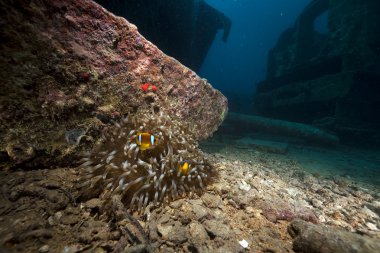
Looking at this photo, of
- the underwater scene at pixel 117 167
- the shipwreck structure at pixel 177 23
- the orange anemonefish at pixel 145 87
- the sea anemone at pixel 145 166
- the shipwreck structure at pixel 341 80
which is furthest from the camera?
the shipwreck structure at pixel 341 80

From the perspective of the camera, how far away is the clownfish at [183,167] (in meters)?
2.75

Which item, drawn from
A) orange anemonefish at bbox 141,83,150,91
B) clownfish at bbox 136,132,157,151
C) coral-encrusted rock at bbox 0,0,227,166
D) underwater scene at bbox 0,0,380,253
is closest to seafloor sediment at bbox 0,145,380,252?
underwater scene at bbox 0,0,380,253

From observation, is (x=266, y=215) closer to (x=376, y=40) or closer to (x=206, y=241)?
(x=206, y=241)

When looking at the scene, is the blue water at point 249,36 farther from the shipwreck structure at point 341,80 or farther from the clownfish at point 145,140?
the clownfish at point 145,140

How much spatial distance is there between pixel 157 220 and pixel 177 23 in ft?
35.4

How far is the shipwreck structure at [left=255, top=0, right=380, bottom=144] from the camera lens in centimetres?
1220

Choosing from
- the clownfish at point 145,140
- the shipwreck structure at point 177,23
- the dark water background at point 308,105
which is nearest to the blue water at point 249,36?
the dark water background at point 308,105

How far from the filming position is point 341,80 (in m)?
12.3

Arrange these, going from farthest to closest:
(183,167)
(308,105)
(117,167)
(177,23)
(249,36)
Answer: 1. (249,36)
2. (308,105)
3. (177,23)
4. (183,167)
5. (117,167)

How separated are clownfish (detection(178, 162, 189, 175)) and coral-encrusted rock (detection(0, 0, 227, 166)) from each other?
1333mm

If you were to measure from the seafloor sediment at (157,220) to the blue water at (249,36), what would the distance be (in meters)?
109

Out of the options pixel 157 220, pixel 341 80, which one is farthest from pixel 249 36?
pixel 157 220

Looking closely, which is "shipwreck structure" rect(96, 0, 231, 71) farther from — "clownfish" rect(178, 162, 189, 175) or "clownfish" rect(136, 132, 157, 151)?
"clownfish" rect(178, 162, 189, 175)

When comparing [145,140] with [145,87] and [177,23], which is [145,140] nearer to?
[145,87]
